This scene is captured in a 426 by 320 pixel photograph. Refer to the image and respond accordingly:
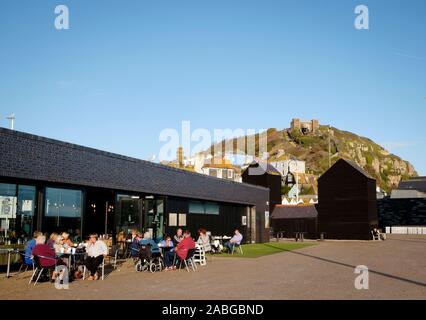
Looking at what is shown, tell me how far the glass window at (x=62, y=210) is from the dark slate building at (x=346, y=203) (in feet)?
120

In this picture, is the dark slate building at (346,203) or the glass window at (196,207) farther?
the dark slate building at (346,203)

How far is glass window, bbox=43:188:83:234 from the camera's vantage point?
52.5ft

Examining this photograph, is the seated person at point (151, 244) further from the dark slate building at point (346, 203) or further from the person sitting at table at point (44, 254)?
the dark slate building at point (346, 203)

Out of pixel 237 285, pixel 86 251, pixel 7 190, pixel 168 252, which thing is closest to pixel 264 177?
pixel 168 252

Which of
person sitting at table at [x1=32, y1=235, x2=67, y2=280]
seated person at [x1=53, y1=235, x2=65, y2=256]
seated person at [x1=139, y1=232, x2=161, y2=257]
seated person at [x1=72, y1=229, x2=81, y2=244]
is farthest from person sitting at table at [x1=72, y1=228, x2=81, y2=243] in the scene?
person sitting at table at [x1=32, y1=235, x2=67, y2=280]

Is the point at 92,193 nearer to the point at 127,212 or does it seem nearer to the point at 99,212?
the point at 99,212

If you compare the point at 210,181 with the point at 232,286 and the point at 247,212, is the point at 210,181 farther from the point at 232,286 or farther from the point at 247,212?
the point at 232,286

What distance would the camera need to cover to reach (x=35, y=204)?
1555cm

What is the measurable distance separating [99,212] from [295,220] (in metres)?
33.8

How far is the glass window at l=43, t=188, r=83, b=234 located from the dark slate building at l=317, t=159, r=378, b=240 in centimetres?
3654

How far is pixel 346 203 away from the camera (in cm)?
4928

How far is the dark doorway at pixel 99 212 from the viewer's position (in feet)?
60.2

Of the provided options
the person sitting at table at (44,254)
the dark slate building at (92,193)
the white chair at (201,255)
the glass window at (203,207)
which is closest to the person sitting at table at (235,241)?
the dark slate building at (92,193)
